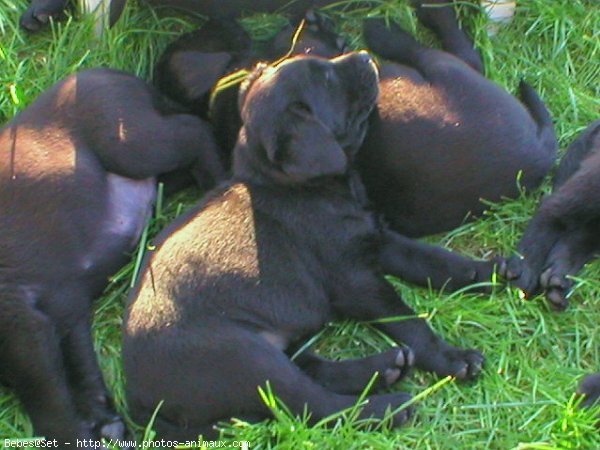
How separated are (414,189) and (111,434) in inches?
54.8

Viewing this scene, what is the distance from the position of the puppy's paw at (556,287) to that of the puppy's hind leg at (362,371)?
0.59 m

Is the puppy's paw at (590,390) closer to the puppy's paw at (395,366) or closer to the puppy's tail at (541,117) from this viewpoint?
the puppy's paw at (395,366)

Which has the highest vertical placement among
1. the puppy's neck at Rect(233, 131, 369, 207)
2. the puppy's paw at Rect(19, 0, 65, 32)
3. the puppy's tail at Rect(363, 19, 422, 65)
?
the puppy's paw at Rect(19, 0, 65, 32)

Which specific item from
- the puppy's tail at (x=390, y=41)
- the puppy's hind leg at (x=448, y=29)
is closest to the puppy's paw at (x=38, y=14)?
the puppy's tail at (x=390, y=41)

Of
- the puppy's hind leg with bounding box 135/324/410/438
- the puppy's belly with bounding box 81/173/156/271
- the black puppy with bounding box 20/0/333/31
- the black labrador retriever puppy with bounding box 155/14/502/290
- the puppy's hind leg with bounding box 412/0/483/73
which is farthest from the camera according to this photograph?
the black puppy with bounding box 20/0/333/31

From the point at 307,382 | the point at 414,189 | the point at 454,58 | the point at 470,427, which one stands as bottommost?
the point at 470,427

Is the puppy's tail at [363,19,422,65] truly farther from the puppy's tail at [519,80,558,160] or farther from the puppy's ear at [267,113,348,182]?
the puppy's ear at [267,113,348,182]

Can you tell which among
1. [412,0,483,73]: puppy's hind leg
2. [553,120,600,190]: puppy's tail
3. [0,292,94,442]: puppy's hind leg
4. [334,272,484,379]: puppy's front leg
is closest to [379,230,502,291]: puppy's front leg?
[334,272,484,379]: puppy's front leg

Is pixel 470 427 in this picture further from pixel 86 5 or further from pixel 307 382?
pixel 86 5

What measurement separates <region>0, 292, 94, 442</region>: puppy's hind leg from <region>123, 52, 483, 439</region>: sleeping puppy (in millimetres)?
250

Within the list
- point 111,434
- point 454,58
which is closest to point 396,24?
point 454,58

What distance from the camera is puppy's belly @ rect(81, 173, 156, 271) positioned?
4020 millimetres

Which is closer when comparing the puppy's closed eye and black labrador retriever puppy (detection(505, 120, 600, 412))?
the puppy's closed eye

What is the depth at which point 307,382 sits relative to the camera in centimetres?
352
